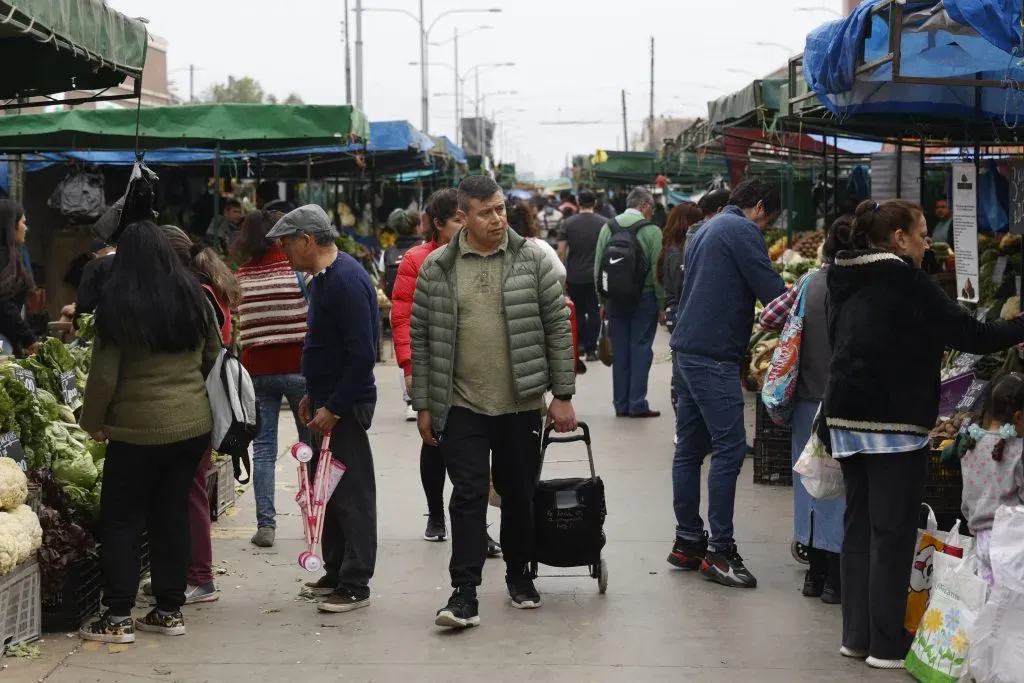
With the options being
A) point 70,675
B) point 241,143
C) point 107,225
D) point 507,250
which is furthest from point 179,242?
point 241,143

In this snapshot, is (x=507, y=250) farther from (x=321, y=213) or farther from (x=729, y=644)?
(x=729, y=644)

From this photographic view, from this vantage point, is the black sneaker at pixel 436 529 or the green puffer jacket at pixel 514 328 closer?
the green puffer jacket at pixel 514 328

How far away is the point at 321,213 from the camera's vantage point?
6.35 metres

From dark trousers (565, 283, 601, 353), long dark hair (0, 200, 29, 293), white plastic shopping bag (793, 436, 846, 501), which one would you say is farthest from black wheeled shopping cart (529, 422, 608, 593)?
dark trousers (565, 283, 601, 353)

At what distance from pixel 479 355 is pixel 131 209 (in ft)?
5.51

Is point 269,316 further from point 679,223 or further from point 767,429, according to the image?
point 679,223

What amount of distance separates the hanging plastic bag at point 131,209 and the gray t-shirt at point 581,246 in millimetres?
9351

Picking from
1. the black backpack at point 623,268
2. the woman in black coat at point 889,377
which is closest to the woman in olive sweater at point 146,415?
the woman in black coat at point 889,377

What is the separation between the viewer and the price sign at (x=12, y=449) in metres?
5.91

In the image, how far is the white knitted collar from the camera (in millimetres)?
5105

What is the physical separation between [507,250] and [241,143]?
8756mm

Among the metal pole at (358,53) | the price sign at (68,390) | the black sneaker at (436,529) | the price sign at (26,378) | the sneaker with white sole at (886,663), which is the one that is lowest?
the black sneaker at (436,529)

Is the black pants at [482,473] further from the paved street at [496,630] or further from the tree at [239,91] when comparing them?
the tree at [239,91]

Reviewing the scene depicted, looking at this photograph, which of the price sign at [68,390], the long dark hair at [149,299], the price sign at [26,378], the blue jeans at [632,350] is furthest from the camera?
the blue jeans at [632,350]
